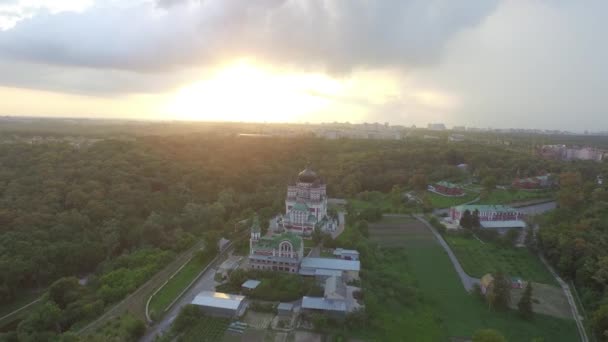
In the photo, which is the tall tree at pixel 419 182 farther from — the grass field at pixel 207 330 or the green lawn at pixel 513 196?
the grass field at pixel 207 330

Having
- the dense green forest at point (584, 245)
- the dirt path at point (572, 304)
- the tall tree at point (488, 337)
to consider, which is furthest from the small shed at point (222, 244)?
the dense green forest at point (584, 245)

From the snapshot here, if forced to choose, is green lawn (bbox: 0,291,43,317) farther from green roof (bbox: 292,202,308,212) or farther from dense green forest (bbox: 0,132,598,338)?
green roof (bbox: 292,202,308,212)

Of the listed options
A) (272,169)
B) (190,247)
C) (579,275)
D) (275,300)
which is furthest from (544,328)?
(272,169)

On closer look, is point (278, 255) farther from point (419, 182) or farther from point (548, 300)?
point (419, 182)

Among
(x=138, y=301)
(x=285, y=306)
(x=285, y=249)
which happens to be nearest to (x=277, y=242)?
(x=285, y=249)

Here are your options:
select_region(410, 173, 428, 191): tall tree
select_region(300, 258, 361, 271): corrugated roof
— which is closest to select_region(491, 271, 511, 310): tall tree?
select_region(300, 258, 361, 271): corrugated roof

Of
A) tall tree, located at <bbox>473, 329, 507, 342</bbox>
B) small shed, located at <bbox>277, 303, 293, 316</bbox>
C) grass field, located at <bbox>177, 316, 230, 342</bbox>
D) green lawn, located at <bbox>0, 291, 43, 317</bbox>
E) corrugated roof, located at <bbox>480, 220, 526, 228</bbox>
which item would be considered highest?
corrugated roof, located at <bbox>480, 220, 526, 228</bbox>

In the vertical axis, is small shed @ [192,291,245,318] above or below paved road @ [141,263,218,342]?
above
